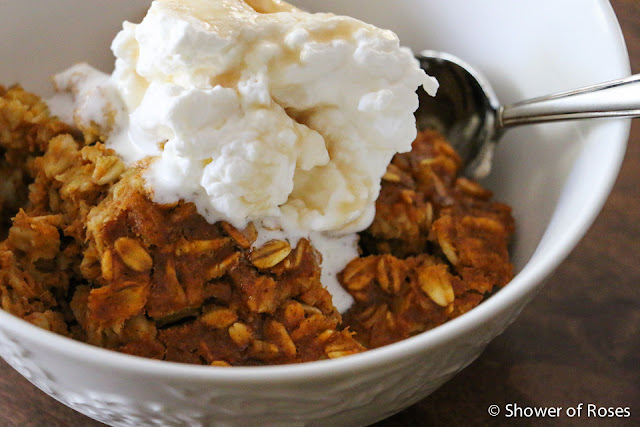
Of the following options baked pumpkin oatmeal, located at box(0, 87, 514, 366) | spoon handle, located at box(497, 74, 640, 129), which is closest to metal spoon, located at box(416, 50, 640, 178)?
spoon handle, located at box(497, 74, 640, 129)

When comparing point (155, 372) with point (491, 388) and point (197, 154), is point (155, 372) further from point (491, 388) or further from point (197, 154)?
point (491, 388)

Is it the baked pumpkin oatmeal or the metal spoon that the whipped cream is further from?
the metal spoon

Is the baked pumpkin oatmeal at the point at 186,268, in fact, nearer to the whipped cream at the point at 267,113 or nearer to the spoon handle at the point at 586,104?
the whipped cream at the point at 267,113

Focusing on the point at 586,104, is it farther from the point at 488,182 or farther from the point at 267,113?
the point at 267,113

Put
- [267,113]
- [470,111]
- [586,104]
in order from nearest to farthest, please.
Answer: [267,113] < [586,104] < [470,111]

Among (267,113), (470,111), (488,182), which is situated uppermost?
(267,113)

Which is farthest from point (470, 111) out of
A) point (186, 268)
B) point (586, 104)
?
point (186, 268)

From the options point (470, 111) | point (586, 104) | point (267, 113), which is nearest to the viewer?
point (267, 113)

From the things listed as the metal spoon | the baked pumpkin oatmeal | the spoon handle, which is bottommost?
the baked pumpkin oatmeal
